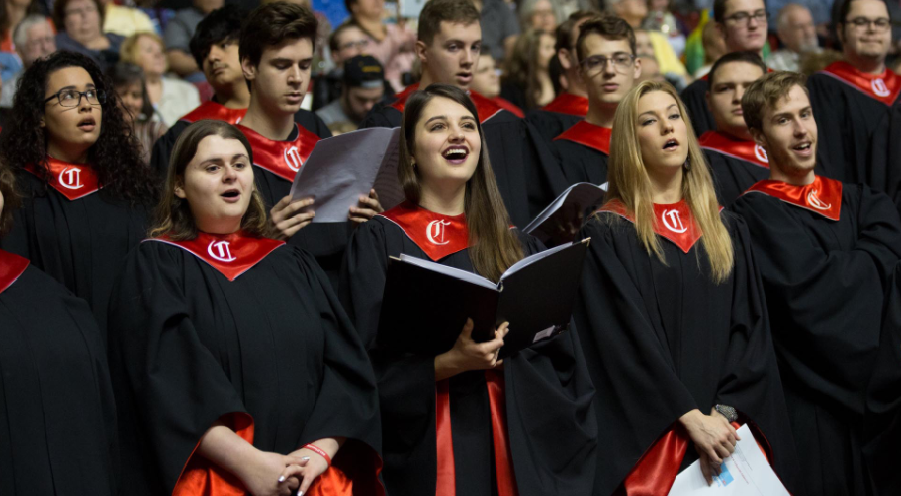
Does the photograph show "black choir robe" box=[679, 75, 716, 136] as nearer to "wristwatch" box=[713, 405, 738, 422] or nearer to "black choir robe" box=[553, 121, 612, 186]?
"black choir robe" box=[553, 121, 612, 186]

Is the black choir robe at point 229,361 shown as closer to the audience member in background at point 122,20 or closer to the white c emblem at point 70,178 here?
the white c emblem at point 70,178

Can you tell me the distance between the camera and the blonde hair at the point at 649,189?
12.9ft

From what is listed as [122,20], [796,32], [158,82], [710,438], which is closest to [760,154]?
[710,438]

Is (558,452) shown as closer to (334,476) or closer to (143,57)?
(334,476)

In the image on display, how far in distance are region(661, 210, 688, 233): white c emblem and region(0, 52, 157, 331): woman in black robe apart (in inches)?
81.5

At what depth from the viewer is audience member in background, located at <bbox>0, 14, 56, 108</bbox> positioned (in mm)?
6793

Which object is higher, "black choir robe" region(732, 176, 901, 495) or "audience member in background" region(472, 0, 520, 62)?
"audience member in background" region(472, 0, 520, 62)

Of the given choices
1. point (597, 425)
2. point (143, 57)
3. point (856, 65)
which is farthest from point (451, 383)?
point (143, 57)

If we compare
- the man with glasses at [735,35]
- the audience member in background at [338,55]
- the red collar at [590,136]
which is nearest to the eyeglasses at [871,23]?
the man with glasses at [735,35]

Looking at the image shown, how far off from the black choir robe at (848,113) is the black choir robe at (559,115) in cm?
133

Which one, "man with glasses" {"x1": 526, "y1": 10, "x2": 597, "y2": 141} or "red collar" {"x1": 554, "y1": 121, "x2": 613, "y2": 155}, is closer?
"red collar" {"x1": 554, "y1": 121, "x2": 613, "y2": 155}

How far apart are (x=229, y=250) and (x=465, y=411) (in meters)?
0.97

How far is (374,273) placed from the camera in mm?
3559

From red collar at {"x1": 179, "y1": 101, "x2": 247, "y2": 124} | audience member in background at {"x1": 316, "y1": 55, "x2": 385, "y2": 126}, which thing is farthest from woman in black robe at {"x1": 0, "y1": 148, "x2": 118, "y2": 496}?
audience member in background at {"x1": 316, "y1": 55, "x2": 385, "y2": 126}
